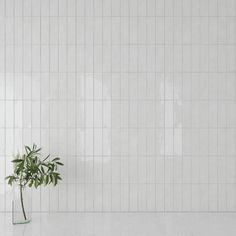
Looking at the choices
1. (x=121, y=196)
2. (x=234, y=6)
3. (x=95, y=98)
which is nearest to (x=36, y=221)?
(x=121, y=196)

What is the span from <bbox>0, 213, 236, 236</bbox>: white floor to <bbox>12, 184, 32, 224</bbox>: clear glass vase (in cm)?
4

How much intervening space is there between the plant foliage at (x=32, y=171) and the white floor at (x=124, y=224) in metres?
0.23

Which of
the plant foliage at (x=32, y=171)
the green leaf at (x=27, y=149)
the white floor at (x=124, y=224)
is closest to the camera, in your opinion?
the white floor at (x=124, y=224)

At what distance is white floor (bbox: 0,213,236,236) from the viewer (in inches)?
70.0

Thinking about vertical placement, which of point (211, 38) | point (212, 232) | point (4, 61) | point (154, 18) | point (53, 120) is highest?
point (154, 18)

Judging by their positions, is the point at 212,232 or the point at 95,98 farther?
the point at 95,98

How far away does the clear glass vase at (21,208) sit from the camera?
1.92 m

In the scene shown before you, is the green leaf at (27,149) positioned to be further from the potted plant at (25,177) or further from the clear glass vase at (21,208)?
the clear glass vase at (21,208)

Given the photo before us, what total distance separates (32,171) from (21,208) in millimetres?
228

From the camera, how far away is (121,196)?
216 cm

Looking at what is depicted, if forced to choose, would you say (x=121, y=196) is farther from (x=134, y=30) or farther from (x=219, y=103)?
(x=134, y=30)

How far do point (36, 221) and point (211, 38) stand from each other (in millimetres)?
1536

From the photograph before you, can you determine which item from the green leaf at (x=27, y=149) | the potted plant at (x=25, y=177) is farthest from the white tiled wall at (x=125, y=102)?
the potted plant at (x=25, y=177)

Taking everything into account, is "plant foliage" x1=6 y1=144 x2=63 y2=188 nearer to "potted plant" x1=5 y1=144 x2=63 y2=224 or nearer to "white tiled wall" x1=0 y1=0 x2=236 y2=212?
"potted plant" x1=5 y1=144 x2=63 y2=224
